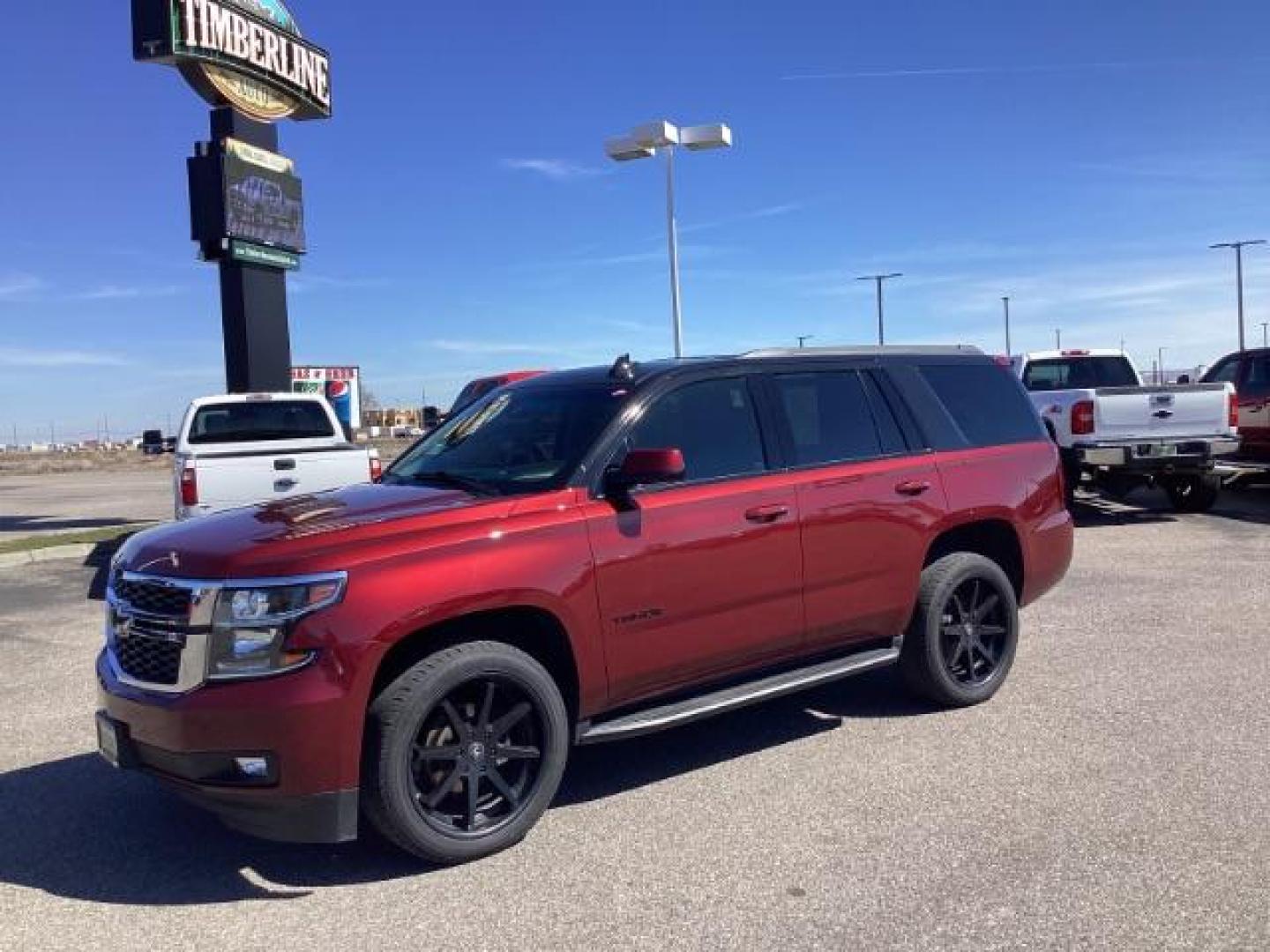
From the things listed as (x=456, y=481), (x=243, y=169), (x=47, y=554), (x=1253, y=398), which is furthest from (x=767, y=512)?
(x=243, y=169)

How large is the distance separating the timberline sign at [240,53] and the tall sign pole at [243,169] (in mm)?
18

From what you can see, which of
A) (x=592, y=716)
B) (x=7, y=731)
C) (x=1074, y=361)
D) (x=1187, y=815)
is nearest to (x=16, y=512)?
(x=7, y=731)

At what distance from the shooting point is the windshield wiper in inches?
175

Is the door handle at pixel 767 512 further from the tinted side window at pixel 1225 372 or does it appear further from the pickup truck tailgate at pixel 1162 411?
the tinted side window at pixel 1225 372

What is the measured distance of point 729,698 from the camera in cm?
467

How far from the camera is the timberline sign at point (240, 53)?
644 inches

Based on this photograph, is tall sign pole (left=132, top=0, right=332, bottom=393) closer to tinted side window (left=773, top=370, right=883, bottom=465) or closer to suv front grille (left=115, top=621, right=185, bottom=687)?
tinted side window (left=773, top=370, right=883, bottom=465)

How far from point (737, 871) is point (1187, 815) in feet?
5.95

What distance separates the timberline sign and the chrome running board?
1543 cm

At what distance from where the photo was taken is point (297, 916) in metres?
3.66

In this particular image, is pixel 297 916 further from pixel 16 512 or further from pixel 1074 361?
pixel 16 512

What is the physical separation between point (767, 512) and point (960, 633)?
161 cm

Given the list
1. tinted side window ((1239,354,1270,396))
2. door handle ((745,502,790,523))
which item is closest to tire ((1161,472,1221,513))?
tinted side window ((1239,354,1270,396))

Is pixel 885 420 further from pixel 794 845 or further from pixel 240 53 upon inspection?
pixel 240 53
